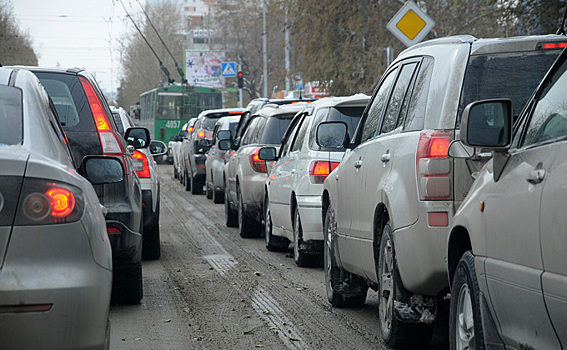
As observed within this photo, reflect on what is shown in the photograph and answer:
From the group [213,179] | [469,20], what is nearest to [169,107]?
[469,20]

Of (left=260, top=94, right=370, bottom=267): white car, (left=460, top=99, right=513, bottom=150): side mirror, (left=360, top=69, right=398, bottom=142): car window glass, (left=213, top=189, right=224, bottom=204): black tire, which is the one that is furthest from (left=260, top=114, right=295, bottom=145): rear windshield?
(left=460, top=99, right=513, bottom=150): side mirror

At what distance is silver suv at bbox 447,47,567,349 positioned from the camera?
344cm

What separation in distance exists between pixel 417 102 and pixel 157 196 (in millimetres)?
5388

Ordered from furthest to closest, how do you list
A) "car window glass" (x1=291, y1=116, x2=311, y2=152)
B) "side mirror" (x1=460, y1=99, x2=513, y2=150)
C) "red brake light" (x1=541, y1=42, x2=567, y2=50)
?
1. "car window glass" (x1=291, y1=116, x2=311, y2=152)
2. "red brake light" (x1=541, y1=42, x2=567, y2=50)
3. "side mirror" (x1=460, y1=99, x2=513, y2=150)

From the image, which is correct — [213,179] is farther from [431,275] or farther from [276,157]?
[431,275]

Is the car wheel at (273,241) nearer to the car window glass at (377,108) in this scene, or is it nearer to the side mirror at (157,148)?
the side mirror at (157,148)

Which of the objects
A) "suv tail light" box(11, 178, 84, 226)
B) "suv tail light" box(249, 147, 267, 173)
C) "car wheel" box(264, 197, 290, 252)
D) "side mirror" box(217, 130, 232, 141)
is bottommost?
"car wheel" box(264, 197, 290, 252)

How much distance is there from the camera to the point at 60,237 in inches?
157

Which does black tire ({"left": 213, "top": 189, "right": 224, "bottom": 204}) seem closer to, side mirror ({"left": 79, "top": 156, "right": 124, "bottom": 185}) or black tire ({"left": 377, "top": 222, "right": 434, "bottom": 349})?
black tire ({"left": 377, "top": 222, "right": 434, "bottom": 349})

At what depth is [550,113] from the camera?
3939mm

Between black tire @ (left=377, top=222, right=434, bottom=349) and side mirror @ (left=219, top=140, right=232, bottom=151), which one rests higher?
side mirror @ (left=219, top=140, right=232, bottom=151)

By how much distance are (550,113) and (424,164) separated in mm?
1629

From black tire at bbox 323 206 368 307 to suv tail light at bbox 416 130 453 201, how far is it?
233 cm

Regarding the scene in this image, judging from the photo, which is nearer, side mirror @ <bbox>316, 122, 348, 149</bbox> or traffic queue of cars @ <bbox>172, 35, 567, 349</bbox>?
traffic queue of cars @ <bbox>172, 35, 567, 349</bbox>
